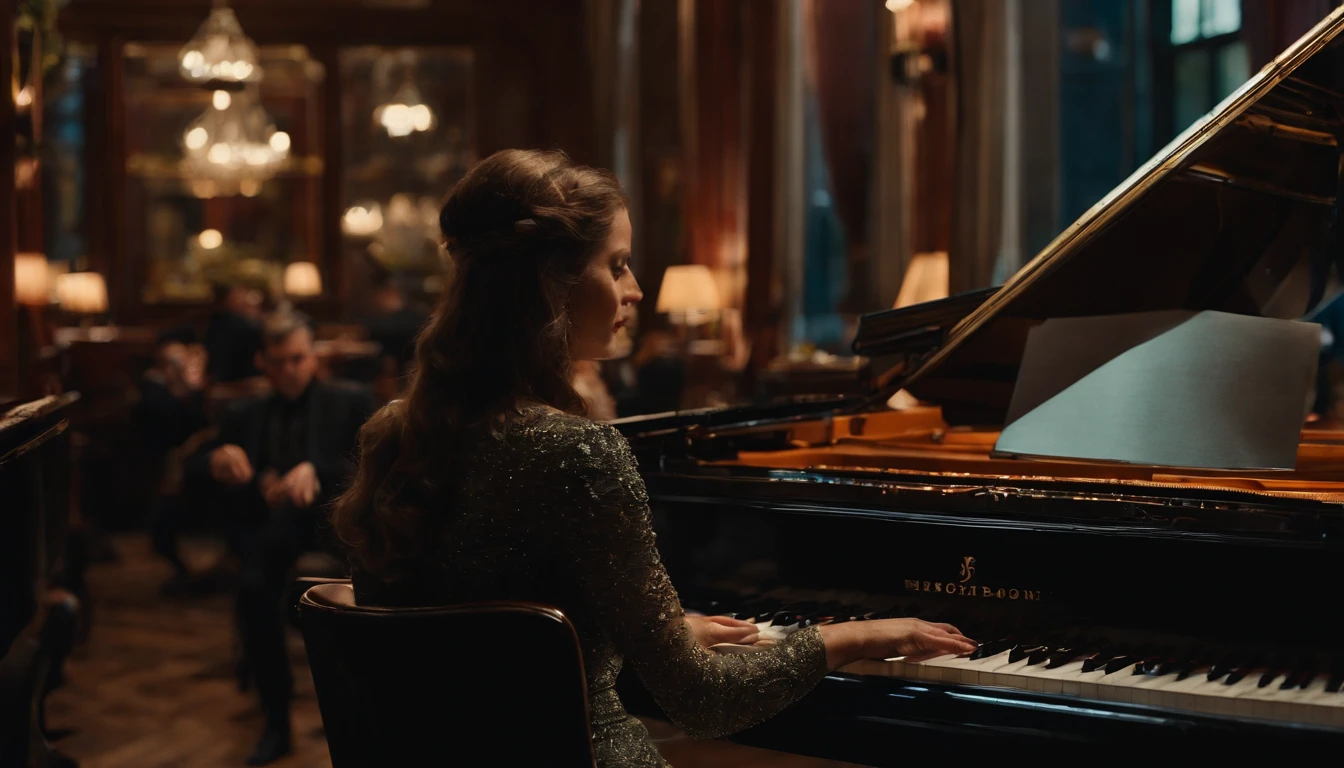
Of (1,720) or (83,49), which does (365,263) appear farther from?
(1,720)

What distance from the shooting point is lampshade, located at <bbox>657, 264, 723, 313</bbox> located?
8.65m

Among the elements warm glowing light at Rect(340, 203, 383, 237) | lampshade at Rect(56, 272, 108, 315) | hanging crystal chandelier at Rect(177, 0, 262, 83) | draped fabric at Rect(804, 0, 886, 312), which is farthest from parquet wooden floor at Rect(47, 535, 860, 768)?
warm glowing light at Rect(340, 203, 383, 237)

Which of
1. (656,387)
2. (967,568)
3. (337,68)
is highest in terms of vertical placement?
(337,68)

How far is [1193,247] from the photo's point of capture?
2.57 meters

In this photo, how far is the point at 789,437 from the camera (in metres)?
2.74

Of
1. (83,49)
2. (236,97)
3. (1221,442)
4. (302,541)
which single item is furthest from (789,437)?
(83,49)

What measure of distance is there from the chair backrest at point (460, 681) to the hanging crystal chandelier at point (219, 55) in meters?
7.94

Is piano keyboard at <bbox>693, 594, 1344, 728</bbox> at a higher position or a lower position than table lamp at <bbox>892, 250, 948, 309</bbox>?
lower

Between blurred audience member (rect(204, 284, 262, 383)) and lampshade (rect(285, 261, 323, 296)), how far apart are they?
3699mm

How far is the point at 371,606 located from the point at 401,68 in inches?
420

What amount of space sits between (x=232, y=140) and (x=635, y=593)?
32.7 feet

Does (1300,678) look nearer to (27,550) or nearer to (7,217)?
(27,550)

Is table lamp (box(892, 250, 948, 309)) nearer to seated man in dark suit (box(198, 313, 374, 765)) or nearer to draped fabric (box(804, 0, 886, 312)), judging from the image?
draped fabric (box(804, 0, 886, 312))

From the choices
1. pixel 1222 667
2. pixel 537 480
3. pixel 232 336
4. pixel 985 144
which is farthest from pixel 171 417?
pixel 1222 667
